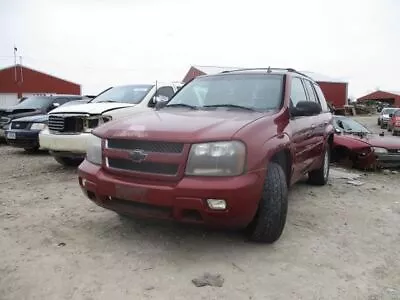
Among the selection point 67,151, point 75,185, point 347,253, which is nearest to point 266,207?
point 347,253

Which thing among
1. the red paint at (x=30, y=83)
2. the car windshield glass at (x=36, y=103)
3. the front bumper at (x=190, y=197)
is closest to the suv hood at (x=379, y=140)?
the front bumper at (x=190, y=197)

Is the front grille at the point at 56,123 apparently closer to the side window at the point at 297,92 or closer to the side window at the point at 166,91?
the side window at the point at 166,91

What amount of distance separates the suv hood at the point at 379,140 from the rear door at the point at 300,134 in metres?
3.75

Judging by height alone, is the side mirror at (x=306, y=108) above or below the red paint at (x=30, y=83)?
above

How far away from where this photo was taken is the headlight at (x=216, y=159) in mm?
3473

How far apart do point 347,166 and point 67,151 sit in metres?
5.69

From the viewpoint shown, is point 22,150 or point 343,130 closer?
point 343,130

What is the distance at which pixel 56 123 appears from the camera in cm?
742

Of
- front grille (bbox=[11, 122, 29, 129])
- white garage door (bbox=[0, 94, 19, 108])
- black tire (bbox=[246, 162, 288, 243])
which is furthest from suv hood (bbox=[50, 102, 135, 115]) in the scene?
white garage door (bbox=[0, 94, 19, 108])

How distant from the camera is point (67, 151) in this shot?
283 inches

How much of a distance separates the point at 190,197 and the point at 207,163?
11.9 inches

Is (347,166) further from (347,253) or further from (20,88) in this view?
(20,88)

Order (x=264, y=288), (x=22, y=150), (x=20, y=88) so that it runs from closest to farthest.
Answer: (x=264, y=288)
(x=22, y=150)
(x=20, y=88)

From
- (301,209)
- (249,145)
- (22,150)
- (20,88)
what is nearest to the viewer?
(249,145)
